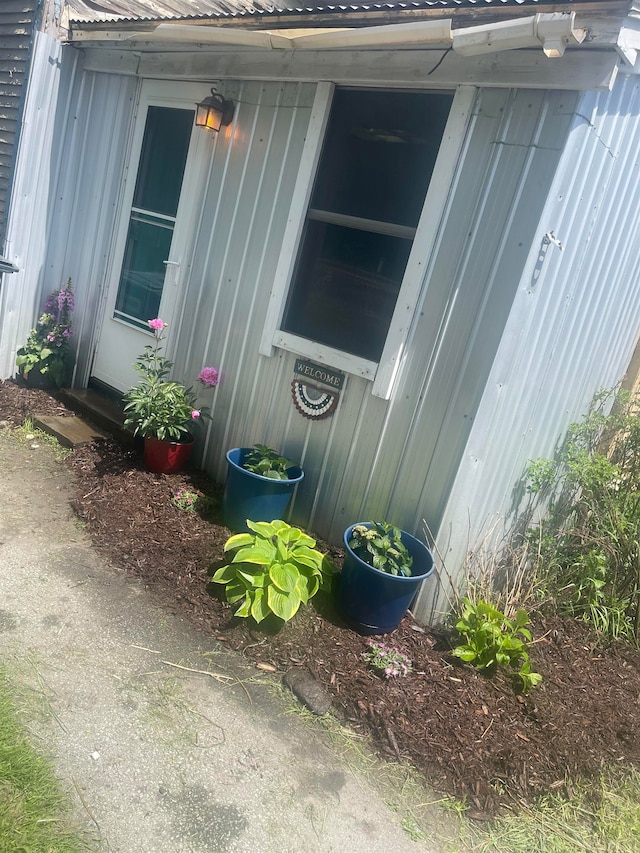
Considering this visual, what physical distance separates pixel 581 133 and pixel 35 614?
11.9ft

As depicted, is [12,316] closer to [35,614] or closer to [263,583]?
[35,614]

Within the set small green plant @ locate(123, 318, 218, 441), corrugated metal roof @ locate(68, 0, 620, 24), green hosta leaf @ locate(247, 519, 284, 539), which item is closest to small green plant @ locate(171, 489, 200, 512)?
small green plant @ locate(123, 318, 218, 441)

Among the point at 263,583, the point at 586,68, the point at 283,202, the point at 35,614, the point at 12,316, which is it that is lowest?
the point at 35,614

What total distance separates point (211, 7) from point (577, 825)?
7.56 metres

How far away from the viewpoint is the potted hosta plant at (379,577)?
3234 mm

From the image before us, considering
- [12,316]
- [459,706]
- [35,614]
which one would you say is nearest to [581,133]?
[459,706]

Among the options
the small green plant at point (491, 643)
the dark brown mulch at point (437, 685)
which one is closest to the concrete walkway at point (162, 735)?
the dark brown mulch at point (437, 685)

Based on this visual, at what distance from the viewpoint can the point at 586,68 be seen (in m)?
3.00

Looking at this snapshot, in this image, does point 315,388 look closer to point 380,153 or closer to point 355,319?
point 355,319

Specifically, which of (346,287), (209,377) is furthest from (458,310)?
(209,377)

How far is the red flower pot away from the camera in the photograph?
4.54 m

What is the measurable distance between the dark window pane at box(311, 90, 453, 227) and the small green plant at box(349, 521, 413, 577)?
70.0 inches

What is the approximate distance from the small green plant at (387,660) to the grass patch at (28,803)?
59.5 inches

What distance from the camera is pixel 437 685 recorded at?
313 cm
